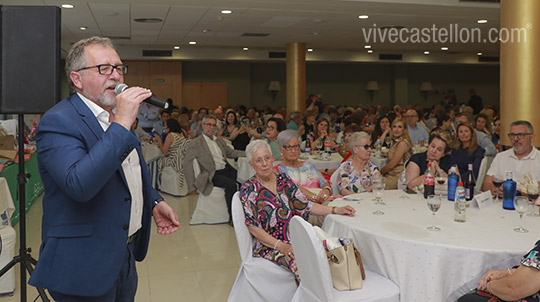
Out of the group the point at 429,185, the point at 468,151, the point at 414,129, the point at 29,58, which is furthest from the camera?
the point at 414,129

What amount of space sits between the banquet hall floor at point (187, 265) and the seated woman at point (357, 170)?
129cm

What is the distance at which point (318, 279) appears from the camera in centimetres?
271

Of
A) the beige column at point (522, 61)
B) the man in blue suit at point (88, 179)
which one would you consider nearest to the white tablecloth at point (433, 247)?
the man in blue suit at point (88, 179)

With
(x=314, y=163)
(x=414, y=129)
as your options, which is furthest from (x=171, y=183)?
(x=414, y=129)

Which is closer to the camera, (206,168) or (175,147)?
(206,168)

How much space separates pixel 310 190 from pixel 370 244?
1651mm

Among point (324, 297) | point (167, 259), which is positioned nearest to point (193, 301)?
point (167, 259)

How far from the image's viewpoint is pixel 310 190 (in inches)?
181

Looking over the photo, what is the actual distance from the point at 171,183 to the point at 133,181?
6.52m

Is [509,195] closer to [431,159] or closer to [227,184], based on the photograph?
[431,159]

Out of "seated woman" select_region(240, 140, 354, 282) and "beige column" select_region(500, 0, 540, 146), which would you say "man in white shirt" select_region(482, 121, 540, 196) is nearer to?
"beige column" select_region(500, 0, 540, 146)

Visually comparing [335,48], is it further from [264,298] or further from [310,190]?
[264,298]

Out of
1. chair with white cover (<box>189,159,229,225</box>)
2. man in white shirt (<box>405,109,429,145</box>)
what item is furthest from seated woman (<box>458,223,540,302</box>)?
man in white shirt (<box>405,109,429,145</box>)

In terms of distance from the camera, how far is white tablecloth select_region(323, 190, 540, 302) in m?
2.68
